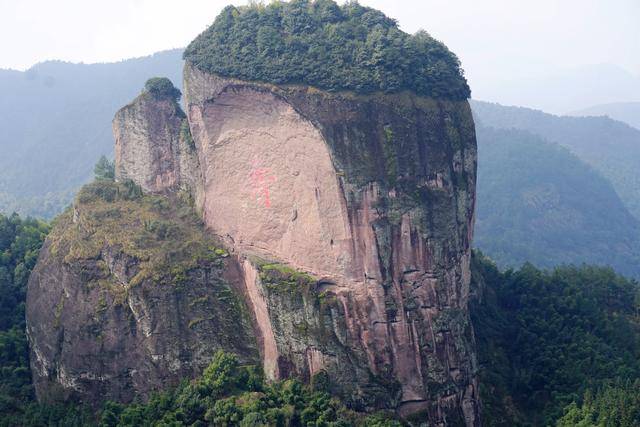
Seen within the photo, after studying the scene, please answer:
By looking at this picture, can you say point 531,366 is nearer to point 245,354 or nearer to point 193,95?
point 245,354

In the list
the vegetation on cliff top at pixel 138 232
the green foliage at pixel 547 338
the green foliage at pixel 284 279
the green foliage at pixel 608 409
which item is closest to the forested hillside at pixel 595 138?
the green foliage at pixel 547 338

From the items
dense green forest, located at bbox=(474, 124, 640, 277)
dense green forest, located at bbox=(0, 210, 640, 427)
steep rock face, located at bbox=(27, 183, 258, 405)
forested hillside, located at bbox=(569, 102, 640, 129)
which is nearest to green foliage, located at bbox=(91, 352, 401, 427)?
dense green forest, located at bbox=(0, 210, 640, 427)

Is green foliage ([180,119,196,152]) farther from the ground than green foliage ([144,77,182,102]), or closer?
closer

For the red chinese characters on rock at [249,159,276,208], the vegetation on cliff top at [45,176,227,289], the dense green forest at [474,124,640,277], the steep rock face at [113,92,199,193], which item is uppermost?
the steep rock face at [113,92,199,193]

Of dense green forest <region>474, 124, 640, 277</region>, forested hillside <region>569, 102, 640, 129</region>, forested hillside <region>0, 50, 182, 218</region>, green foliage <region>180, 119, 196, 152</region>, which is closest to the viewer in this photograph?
green foliage <region>180, 119, 196, 152</region>

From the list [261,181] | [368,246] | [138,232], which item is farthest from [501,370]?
[138,232]

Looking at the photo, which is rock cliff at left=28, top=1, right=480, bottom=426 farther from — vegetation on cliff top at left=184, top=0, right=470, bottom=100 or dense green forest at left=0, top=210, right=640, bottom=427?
dense green forest at left=0, top=210, right=640, bottom=427

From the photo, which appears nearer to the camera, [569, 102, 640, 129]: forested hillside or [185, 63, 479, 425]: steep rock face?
[185, 63, 479, 425]: steep rock face

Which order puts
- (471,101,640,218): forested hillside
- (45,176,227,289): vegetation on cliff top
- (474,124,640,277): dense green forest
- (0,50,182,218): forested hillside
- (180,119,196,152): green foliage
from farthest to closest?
(471,101,640,218): forested hillside → (0,50,182,218): forested hillside → (474,124,640,277): dense green forest → (180,119,196,152): green foliage → (45,176,227,289): vegetation on cliff top
